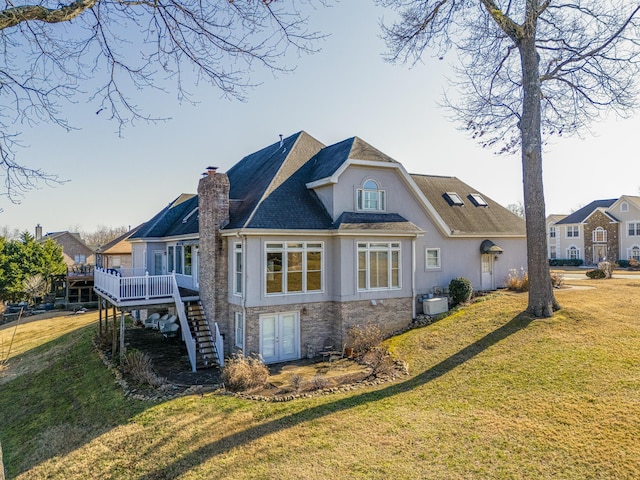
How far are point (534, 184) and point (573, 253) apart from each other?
127 feet

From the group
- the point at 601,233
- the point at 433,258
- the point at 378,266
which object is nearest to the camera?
the point at 378,266

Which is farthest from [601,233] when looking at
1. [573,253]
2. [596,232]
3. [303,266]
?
[303,266]

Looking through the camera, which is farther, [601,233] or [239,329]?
[601,233]

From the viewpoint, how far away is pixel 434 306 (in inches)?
666

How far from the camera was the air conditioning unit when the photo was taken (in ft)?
55.3

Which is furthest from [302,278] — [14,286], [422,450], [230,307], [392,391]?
[14,286]

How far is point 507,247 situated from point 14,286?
40459 mm

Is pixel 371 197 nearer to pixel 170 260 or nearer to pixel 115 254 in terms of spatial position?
pixel 170 260

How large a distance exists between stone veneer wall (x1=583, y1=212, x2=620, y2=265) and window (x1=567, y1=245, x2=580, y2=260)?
1.12 m

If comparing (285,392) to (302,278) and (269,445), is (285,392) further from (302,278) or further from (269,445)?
(302,278)

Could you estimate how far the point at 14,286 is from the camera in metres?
35.8

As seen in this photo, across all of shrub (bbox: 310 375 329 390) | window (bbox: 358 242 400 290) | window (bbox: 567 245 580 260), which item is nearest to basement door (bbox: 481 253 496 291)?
window (bbox: 358 242 400 290)

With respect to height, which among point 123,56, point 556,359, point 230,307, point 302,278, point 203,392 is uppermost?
point 123,56

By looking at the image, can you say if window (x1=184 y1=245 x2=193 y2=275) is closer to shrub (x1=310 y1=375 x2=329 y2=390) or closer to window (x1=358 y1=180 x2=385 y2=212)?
window (x1=358 y1=180 x2=385 y2=212)
